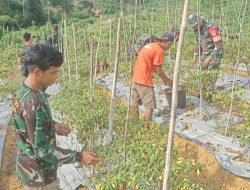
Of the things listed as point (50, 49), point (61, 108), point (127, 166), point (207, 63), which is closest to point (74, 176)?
point (61, 108)

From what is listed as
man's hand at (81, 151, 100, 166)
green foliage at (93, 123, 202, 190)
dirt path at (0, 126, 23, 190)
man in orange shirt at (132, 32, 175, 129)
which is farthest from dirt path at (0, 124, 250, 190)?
man's hand at (81, 151, 100, 166)

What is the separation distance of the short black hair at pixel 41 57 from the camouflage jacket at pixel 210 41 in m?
4.87

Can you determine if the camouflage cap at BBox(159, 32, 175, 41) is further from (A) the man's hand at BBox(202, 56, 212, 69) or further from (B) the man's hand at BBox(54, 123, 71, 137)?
(B) the man's hand at BBox(54, 123, 71, 137)

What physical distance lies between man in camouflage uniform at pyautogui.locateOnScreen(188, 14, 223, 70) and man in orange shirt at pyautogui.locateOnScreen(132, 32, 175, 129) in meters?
1.52

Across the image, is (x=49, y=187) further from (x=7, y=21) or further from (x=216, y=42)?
(x=7, y=21)

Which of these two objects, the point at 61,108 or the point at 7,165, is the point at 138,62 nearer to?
the point at 61,108

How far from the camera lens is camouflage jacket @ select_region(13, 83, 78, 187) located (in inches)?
97.2

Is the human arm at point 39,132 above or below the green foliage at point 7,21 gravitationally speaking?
above

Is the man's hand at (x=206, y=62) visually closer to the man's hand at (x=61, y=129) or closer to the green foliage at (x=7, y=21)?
the man's hand at (x=61, y=129)

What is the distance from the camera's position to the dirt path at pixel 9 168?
5.17 metres

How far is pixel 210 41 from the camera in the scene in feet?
Answer: 23.2

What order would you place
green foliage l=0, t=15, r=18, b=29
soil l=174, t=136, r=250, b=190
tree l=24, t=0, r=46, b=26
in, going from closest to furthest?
soil l=174, t=136, r=250, b=190 < green foliage l=0, t=15, r=18, b=29 < tree l=24, t=0, r=46, b=26

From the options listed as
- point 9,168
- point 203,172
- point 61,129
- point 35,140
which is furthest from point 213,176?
point 9,168

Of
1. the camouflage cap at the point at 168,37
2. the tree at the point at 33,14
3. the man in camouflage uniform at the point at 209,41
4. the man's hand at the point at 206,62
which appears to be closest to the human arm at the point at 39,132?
the camouflage cap at the point at 168,37
